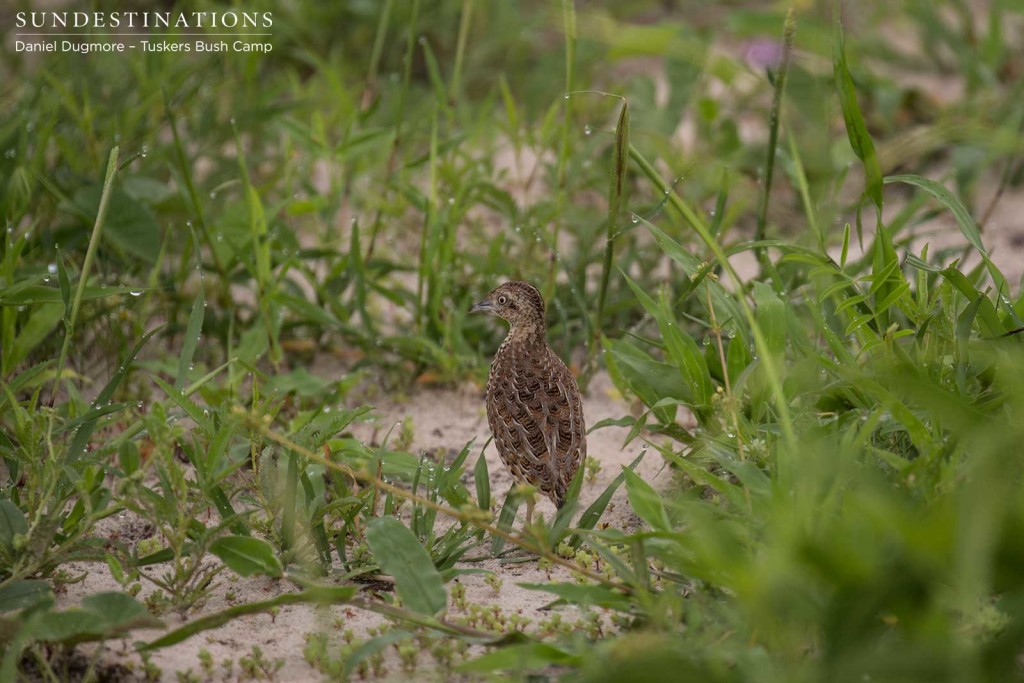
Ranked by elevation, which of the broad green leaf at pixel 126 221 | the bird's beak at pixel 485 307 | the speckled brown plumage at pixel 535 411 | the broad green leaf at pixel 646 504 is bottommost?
the broad green leaf at pixel 646 504

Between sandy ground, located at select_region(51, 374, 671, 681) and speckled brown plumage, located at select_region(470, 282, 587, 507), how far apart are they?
255 mm

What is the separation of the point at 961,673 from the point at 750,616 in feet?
1.37

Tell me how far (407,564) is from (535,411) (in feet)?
2.35

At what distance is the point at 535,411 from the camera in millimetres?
3363

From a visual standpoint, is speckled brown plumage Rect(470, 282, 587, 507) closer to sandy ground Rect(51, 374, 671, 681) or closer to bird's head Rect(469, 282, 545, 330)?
bird's head Rect(469, 282, 545, 330)

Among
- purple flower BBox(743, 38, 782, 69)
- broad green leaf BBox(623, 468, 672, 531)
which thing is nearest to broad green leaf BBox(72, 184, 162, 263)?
broad green leaf BBox(623, 468, 672, 531)

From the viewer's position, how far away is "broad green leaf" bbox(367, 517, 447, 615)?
2.75 meters

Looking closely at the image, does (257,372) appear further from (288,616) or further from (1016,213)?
(1016,213)

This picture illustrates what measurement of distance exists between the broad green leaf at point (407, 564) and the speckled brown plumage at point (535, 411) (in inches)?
20.0

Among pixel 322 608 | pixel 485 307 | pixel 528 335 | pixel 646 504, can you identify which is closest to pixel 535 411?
pixel 528 335

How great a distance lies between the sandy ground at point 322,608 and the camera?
8.91 ft

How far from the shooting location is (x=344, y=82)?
640 cm

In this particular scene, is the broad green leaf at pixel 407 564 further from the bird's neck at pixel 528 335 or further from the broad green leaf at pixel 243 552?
the bird's neck at pixel 528 335

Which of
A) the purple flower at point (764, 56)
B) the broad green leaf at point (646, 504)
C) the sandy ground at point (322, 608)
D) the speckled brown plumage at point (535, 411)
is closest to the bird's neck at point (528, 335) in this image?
the speckled brown plumage at point (535, 411)
